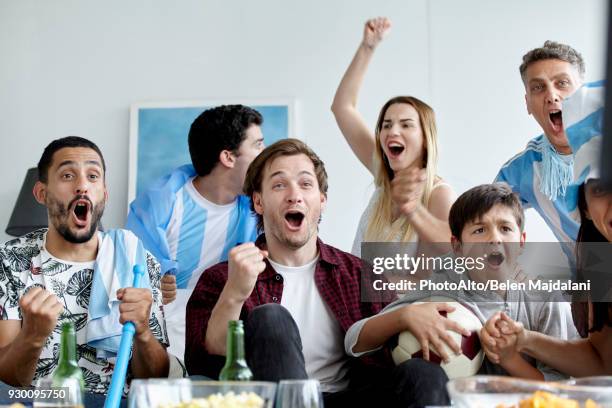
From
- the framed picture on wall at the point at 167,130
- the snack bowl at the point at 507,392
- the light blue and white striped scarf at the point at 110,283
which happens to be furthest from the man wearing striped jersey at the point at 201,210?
the snack bowl at the point at 507,392

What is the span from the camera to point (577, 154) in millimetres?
1798

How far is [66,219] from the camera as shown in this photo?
2123mm

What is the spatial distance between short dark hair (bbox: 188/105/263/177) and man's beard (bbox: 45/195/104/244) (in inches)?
35.5

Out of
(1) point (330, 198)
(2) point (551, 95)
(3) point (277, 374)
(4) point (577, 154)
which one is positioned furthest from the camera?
(1) point (330, 198)

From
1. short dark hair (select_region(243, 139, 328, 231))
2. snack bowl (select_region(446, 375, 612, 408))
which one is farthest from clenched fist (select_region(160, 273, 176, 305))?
snack bowl (select_region(446, 375, 612, 408))

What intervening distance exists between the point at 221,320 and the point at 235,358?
20.5 inches

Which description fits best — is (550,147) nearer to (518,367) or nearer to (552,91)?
(552,91)

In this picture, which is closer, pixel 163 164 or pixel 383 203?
pixel 383 203

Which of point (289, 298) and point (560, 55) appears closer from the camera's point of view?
point (289, 298)

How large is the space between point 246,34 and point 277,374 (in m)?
2.29

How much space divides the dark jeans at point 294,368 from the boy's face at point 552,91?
3.91 feet

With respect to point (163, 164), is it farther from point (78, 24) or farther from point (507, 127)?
point (507, 127)

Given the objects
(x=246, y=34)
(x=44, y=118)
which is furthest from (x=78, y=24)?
(x=246, y=34)

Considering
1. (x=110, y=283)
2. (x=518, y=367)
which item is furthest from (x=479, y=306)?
(x=110, y=283)
